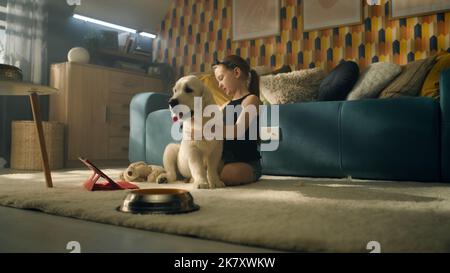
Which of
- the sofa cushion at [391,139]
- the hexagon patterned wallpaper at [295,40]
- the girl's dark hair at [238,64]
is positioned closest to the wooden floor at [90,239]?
the girl's dark hair at [238,64]

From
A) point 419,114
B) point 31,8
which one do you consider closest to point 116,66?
point 31,8

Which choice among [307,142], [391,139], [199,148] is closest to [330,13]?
[307,142]

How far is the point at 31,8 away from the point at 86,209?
328cm

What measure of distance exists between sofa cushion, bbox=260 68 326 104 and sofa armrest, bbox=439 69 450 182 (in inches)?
38.8

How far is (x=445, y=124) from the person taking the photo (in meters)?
2.14

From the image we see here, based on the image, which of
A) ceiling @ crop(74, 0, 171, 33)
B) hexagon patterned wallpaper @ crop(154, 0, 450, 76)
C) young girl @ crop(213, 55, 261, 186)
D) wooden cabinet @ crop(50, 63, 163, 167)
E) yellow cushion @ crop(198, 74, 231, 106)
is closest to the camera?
young girl @ crop(213, 55, 261, 186)

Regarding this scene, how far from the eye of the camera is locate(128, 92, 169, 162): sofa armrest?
123 inches

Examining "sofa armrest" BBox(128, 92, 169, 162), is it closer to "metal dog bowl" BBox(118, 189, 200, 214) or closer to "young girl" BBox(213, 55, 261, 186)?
"young girl" BBox(213, 55, 261, 186)

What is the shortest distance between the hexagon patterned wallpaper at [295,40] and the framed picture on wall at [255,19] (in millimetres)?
65

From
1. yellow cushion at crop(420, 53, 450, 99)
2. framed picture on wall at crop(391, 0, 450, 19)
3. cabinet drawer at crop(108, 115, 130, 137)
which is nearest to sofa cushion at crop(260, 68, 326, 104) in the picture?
yellow cushion at crop(420, 53, 450, 99)

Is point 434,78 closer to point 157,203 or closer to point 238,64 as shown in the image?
point 238,64

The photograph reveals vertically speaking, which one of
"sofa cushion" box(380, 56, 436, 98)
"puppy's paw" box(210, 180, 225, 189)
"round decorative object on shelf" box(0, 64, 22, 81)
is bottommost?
"puppy's paw" box(210, 180, 225, 189)
